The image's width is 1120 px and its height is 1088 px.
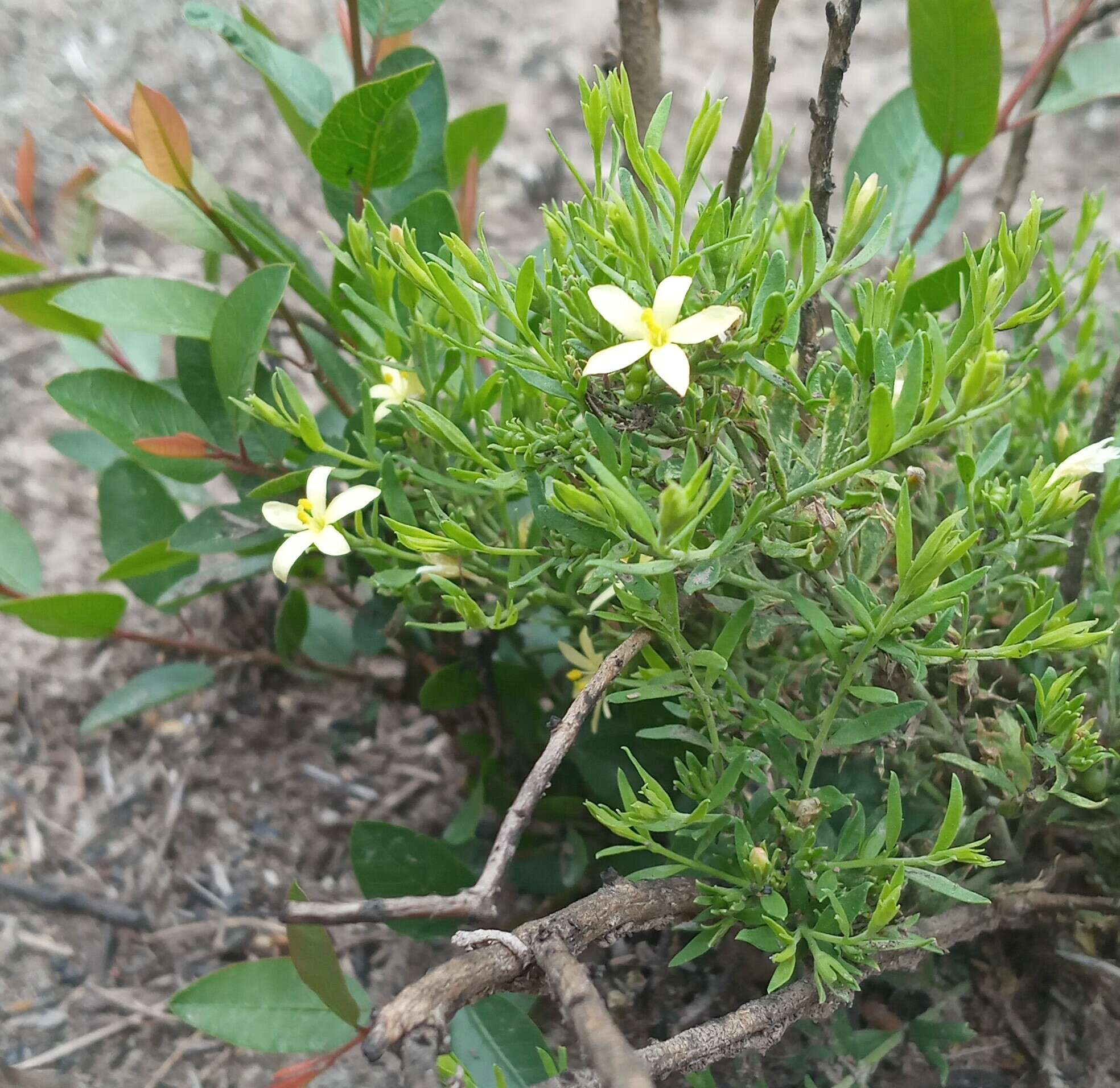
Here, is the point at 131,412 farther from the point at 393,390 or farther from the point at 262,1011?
the point at 262,1011

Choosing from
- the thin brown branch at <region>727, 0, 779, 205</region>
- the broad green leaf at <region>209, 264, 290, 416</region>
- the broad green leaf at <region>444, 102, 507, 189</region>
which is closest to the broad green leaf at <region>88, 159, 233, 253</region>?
the broad green leaf at <region>209, 264, 290, 416</region>

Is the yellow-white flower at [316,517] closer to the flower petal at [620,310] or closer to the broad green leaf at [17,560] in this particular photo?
the flower petal at [620,310]

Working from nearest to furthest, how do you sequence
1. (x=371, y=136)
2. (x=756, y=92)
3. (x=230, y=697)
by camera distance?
(x=756, y=92), (x=371, y=136), (x=230, y=697)

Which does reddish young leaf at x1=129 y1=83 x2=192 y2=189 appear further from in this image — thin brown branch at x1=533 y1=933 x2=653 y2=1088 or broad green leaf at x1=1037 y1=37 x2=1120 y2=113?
broad green leaf at x1=1037 y1=37 x2=1120 y2=113

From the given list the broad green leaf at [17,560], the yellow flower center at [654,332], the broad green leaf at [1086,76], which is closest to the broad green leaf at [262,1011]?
the broad green leaf at [17,560]

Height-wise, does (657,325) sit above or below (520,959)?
above

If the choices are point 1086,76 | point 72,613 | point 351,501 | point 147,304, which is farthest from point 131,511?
point 1086,76

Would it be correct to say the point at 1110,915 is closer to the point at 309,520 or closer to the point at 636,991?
the point at 636,991

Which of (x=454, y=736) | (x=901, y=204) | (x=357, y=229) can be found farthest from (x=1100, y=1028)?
(x=357, y=229)
